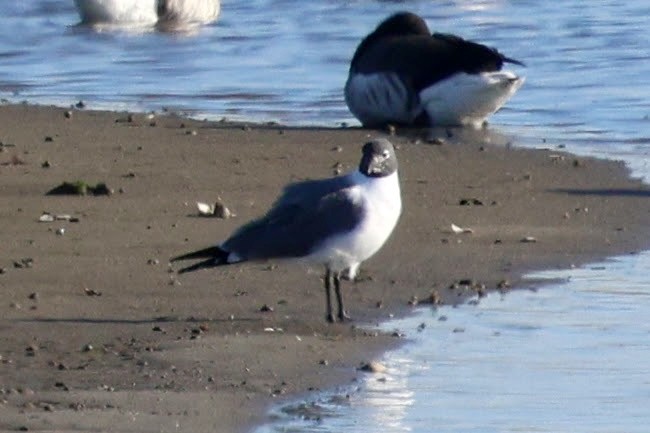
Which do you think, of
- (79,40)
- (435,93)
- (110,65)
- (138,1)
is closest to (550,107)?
(435,93)

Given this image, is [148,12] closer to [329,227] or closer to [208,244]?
[208,244]

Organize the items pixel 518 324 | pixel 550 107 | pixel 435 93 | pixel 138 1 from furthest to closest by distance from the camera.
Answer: pixel 138 1 → pixel 550 107 → pixel 435 93 → pixel 518 324

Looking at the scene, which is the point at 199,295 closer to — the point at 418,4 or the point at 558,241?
the point at 558,241

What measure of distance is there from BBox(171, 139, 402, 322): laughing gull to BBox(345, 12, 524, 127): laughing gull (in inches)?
205

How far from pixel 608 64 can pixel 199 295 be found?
339 inches

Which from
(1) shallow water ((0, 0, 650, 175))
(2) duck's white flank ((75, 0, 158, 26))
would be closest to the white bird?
(2) duck's white flank ((75, 0, 158, 26))

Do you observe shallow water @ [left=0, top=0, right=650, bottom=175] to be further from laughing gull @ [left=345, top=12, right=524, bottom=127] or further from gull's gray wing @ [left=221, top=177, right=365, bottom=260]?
gull's gray wing @ [left=221, top=177, right=365, bottom=260]

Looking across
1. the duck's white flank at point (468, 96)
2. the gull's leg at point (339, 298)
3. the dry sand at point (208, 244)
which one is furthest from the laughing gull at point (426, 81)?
the gull's leg at point (339, 298)

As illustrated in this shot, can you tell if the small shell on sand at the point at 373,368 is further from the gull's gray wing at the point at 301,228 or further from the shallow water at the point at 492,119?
the gull's gray wing at the point at 301,228

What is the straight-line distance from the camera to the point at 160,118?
508 inches

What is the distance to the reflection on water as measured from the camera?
6035 mm

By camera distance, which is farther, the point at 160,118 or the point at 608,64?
the point at 608,64

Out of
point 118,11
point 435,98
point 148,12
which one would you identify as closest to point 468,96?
point 435,98

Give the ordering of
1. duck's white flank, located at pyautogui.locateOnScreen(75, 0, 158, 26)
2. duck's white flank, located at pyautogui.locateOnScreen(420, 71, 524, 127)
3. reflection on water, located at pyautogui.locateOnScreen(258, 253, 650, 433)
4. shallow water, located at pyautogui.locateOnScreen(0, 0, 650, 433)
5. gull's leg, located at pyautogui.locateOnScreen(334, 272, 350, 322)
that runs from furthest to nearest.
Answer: duck's white flank, located at pyautogui.locateOnScreen(75, 0, 158, 26) → duck's white flank, located at pyautogui.locateOnScreen(420, 71, 524, 127) → gull's leg, located at pyautogui.locateOnScreen(334, 272, 350, 322) → shallow water, located at pyautogui.locateOnScreen(0, 0, 650, 433) → reflection on water, located at pyautogui.locateOnScreen(258, 253, 650, 433)
